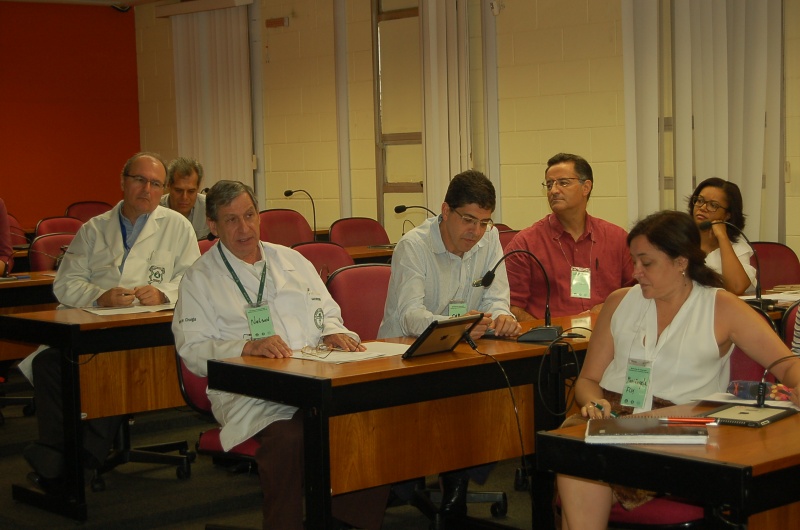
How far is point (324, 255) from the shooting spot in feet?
15.1

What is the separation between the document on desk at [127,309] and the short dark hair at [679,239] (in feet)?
6.47

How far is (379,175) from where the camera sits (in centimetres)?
808

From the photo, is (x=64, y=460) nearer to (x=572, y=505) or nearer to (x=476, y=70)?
(x=572, y=505)

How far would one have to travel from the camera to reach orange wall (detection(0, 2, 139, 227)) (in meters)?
9.66

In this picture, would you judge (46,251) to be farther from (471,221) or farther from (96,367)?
(471,221)

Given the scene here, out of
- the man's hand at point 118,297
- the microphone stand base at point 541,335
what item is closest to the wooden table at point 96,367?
the man's hand at point 118,297

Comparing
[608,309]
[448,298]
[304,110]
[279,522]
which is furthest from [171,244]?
[304,110]

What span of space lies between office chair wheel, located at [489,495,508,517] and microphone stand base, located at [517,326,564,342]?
2.70ft

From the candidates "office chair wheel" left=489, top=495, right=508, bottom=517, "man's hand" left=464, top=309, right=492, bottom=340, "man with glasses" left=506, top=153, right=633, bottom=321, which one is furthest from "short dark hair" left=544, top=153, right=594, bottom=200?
"office chair wheel" left=489, top=495, right=508, bottom=517

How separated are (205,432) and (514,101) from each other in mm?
4346

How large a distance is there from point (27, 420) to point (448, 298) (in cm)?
276

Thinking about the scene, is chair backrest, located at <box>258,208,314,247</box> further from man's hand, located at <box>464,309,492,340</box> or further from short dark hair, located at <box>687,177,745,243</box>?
man's hand, located at <box>464,309,492,340</box>

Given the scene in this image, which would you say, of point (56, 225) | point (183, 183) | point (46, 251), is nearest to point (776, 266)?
point (183, 183)

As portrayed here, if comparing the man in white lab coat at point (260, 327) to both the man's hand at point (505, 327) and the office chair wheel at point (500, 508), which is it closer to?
the man's hand at point (505, 327)
